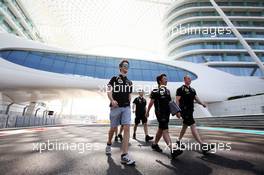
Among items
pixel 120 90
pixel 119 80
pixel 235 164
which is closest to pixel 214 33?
pixel 119 80

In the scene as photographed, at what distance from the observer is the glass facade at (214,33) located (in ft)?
119

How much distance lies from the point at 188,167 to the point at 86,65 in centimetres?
2672

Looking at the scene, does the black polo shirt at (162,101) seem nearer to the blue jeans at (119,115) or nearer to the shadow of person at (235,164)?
the blue jeans at (119,115)

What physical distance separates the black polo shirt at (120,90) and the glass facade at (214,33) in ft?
120

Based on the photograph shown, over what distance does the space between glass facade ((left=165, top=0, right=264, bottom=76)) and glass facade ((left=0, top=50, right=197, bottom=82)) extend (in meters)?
8.63

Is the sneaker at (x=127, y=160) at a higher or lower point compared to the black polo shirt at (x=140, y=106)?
lower

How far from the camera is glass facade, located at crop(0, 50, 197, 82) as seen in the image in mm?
24312

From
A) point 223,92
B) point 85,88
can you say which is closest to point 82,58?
point 85,88

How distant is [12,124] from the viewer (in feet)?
54.1

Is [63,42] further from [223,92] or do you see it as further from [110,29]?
[223,92]

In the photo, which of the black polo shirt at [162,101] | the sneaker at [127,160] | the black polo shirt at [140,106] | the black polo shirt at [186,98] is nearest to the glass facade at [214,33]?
the black polo shirt at [140,106]

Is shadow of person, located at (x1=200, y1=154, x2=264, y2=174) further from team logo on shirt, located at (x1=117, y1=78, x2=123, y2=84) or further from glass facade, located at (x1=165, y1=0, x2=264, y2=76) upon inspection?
glass facade, located at (x1=165, y1=0, x2=264, y2=76)

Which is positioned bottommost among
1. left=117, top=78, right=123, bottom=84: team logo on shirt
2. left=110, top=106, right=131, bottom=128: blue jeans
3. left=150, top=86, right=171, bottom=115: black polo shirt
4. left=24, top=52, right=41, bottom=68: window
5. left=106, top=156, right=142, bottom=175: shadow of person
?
left=106, top=156, right=142, bottom=175: shadow of person

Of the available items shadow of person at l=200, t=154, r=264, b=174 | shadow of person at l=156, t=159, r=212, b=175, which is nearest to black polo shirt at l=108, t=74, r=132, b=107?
shadow of person at l=156, t=159, r=212, b=175
